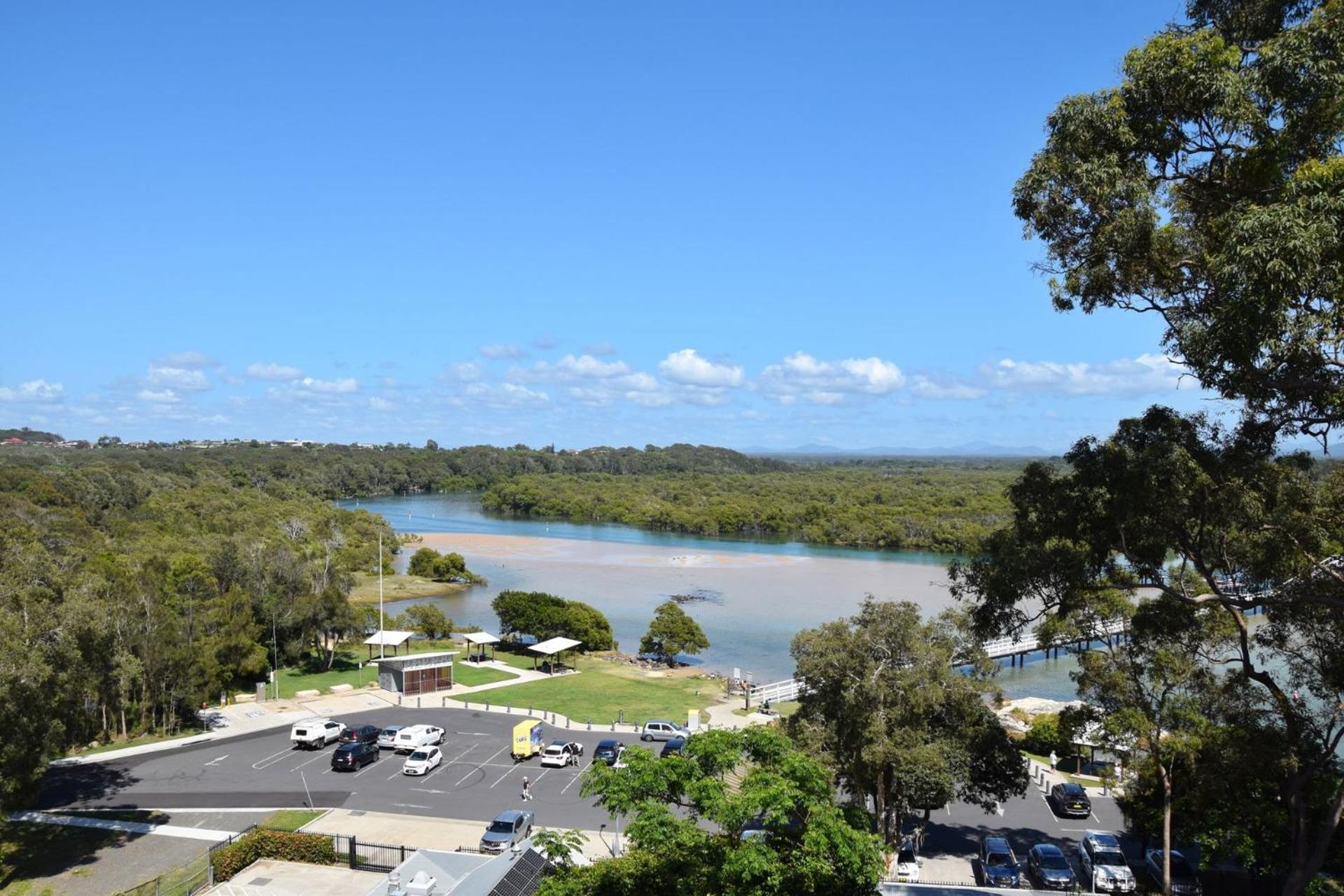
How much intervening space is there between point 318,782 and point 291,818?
3.14m

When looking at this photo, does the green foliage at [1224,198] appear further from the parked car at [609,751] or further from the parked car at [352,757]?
the parked car at [352,757]

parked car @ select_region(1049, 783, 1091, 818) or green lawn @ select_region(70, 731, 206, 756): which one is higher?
green lawn @ select_region(70, 731, 206, 756)

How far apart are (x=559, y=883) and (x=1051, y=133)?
41.6 feet

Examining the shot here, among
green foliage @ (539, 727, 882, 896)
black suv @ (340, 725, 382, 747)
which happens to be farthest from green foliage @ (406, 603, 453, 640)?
green foliage @ (539, 727, 882, 896)

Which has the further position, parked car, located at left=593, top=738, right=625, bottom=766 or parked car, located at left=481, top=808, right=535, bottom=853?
parked car, located at left=593, top=738, right=625, bottom=766

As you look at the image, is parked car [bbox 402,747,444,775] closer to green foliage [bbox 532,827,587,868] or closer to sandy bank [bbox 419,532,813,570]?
green foliage [bbox 532,827,587,868]

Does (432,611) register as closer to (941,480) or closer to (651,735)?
(651,735)

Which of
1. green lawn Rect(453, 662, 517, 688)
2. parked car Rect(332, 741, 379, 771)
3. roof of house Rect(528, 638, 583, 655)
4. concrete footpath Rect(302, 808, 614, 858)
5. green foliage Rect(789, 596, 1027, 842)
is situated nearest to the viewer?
green foliage Rect(789, 596, 1027, 842)

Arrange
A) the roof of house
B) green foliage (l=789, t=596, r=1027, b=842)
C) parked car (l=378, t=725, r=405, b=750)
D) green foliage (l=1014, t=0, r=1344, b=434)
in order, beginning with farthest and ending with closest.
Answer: the roof of house
parked car (l=378, t=725, r=405, b=750)
green foliage (l=789, t=596, r=1027, b=842)
green foliage (l=1014, t=0, r=1344, b=434)

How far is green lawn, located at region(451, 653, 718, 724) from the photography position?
3572cm

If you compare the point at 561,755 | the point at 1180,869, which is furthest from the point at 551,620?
the point at 1180,869

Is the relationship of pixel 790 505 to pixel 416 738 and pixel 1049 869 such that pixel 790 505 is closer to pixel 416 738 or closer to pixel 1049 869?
pixel 416 738

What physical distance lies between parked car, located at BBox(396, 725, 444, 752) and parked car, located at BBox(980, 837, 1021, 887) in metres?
17.2

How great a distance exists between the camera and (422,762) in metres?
26.4
